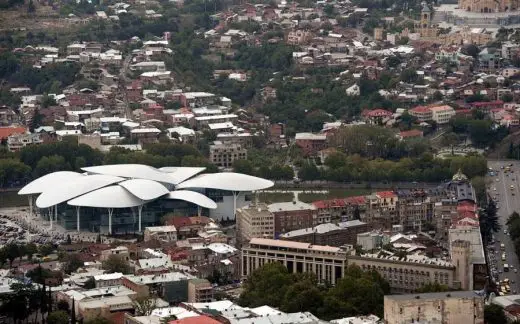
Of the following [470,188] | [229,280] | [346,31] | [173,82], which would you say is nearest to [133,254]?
[229,280]

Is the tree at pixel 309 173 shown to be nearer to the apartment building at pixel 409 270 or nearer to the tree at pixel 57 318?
the apartment building at pixel 409 270

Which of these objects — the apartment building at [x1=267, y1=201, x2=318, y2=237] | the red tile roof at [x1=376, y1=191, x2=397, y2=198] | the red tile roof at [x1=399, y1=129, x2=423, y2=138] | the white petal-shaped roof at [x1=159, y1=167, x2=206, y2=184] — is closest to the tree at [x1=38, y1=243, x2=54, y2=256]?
the apartment building at [x1=267, y1=201, x2=318, y2=237]

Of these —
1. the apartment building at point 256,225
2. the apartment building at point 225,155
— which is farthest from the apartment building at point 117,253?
the apartment building at point 225,155

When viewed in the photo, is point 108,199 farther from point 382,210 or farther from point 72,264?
point 382,210

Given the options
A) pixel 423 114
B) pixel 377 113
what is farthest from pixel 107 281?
pixel 423 114

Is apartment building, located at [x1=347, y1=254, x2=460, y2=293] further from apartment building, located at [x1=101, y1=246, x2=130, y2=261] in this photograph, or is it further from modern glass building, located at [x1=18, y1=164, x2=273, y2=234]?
modern glass building, located at [x1=18, y1=164, x2=273, y2=234]

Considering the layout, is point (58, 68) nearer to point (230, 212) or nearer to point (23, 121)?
point (23, 121)
